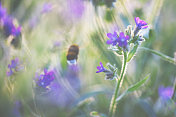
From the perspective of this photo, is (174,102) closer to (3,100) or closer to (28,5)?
(3,100)

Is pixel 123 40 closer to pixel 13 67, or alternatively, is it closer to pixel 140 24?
pixel 140 24

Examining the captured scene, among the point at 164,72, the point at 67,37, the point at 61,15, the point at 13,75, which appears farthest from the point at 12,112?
the point at 61,15

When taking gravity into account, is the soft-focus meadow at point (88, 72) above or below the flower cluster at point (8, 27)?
below

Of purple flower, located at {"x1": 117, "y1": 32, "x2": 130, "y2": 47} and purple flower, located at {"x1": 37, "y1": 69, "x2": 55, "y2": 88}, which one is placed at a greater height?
purple flower, located at {"x1": 117, "y1": 32, "x2": 130, "y2": 47}

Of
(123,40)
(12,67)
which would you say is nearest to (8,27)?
(12,67)

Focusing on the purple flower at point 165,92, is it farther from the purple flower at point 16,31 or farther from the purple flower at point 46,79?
the purple flower at point 16,31

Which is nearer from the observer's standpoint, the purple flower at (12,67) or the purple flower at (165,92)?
the purple flower at (12,67)

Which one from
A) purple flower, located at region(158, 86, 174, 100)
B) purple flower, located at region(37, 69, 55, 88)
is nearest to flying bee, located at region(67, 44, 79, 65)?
purple flower, located at region(37, 69, 55, 88)

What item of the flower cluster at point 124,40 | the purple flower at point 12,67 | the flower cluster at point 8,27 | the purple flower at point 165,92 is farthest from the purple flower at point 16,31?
the purple flower at point 165,92

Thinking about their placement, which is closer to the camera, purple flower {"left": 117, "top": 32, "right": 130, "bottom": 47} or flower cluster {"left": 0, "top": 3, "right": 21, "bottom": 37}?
purple flower {"left": 117, "top": 32, "right": 130, "bottom": 47}

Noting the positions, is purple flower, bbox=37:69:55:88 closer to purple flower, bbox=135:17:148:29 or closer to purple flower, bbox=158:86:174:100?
purple flower, bbox=135:17:148:29

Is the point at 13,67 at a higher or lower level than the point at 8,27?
lower

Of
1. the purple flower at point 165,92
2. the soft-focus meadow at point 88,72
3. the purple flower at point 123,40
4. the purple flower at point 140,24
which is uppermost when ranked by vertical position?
the purple flower at point 140,24

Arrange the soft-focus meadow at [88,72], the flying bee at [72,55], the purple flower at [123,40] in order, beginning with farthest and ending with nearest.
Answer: the soft-focus meadow at [88,72]
the flying bee at [72,55]
the purple flower at [123,40]
